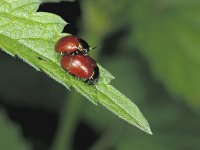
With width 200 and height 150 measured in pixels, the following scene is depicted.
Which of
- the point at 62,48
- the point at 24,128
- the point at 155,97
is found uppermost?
the point at 62,48

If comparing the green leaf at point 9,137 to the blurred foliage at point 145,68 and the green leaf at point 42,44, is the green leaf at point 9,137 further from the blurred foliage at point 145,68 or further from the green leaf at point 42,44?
the green leaf at point 42,44

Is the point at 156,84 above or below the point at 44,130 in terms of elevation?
above

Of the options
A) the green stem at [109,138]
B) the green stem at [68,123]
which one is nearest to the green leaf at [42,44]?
the green stem at [68,123]

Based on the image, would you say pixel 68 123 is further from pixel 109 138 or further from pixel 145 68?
pixel 145 68

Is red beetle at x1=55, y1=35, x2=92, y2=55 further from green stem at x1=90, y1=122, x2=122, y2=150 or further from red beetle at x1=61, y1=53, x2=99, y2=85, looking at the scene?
green stem at x1=90, y1=122, x2=122, y2=150

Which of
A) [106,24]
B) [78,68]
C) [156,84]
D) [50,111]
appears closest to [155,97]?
[156,84]

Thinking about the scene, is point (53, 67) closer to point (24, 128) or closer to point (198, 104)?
point (198, 104)

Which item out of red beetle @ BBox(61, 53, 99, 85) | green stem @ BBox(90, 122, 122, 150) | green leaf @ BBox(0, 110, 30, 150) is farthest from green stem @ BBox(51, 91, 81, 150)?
red beetle @ BBox(61, 53, 99, 85)
